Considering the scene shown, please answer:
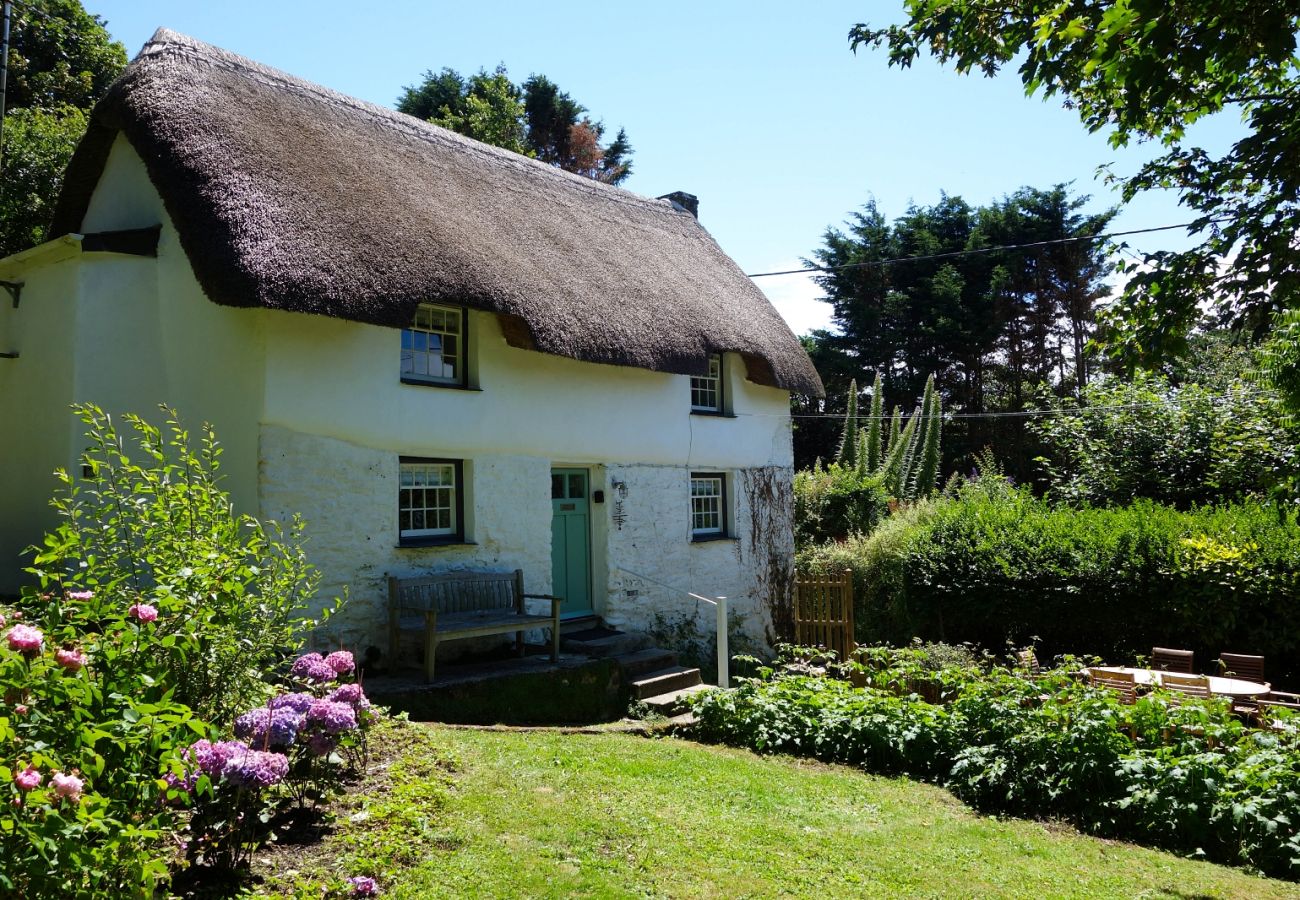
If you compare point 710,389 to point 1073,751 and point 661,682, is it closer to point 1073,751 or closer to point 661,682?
point 661,682

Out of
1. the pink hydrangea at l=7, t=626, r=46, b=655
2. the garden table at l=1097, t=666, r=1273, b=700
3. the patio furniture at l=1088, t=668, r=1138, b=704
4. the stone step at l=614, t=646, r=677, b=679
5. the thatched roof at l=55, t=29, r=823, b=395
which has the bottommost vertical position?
the stone step at l=614, t=646, r=677, b=679

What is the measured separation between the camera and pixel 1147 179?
638 cm

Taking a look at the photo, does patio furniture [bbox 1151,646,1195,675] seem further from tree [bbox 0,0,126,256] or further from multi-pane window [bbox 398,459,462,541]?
tree [bbox 0,0,126,256]

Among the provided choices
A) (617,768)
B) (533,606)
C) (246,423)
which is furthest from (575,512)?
(617,768)

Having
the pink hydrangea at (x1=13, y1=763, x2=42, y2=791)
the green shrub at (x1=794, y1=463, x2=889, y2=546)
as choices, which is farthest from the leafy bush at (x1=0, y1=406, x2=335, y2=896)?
the green shrub at (x1=794, y1=463, x2=889, y2=546)

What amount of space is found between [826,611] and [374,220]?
27.1 feet

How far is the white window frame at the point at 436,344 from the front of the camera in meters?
11.3

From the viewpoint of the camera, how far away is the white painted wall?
988 cm

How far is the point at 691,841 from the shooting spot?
17.4 feet

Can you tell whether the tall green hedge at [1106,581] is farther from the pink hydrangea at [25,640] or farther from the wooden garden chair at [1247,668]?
the pink hydrangea at [25,640]

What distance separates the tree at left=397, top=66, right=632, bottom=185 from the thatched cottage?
442 inches

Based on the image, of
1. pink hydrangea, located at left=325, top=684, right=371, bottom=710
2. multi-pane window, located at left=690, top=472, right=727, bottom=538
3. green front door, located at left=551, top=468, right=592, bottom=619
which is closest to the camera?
pink hydrangea, located at left=325, top=684, right=371, bottom=710

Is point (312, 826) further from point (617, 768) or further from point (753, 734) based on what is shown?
point (753, 734)

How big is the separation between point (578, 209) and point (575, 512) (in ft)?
16.3
